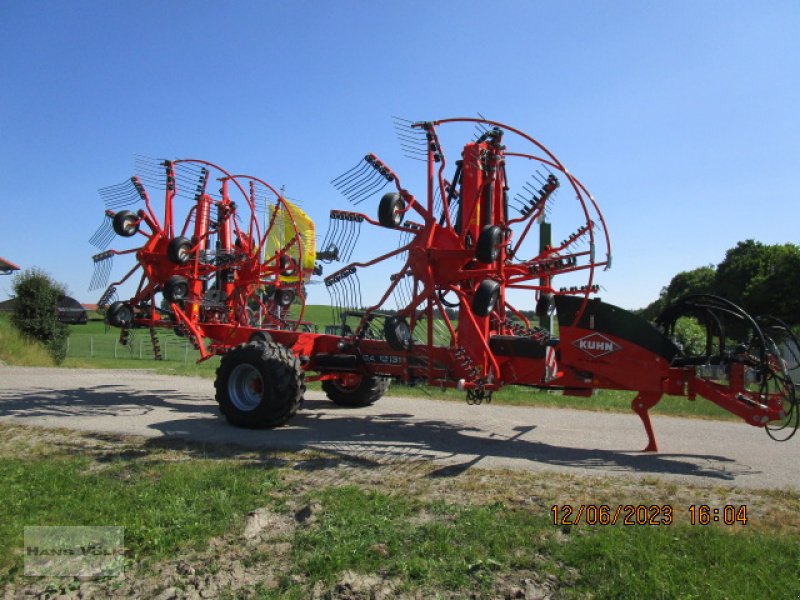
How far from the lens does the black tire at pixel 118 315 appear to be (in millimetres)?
11039

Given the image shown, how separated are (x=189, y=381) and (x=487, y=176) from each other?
980 centimetres

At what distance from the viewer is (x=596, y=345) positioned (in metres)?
7.23

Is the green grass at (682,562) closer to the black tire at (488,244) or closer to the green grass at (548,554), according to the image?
the green grass at (548,554)

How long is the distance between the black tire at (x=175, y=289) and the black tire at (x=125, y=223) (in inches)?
53.1

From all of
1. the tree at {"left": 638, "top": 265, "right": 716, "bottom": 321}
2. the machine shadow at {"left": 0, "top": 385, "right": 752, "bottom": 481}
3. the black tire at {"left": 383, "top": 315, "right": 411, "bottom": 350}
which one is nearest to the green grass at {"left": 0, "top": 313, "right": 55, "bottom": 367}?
the machine shadow at {"left": 0, "top": 385, "right": 752, "bottom": 481}

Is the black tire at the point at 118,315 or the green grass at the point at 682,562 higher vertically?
the black tire at the point at 118,315

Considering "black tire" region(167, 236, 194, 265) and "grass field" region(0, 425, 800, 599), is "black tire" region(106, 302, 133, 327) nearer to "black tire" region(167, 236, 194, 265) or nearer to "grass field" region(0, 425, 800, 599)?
"black tire" region(167, 236, 194, 265)

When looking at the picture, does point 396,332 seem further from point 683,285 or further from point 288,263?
point 683,285

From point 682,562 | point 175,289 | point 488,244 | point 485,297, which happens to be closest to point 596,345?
point 485,297

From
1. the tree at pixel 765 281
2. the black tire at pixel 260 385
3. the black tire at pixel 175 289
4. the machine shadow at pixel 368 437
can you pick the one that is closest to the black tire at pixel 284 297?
the black tire at pixel 175 289

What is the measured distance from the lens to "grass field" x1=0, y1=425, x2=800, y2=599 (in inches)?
145

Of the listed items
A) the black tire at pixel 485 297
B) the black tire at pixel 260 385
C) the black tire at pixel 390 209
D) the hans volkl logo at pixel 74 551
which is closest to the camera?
the hans volkl logo at pixel 74 551

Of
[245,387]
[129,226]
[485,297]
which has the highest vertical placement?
[129,226]

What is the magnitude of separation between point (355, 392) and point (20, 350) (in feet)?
48.6
